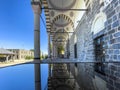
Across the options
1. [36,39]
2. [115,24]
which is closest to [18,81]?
[115,24]

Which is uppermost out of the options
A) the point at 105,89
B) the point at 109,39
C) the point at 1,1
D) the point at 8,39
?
the point at 1,1

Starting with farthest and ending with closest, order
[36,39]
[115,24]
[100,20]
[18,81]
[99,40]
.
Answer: [36,39], [99,40], [100,20], [115,24], [18,81]

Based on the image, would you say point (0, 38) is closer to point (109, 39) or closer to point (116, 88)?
point (109, 39)

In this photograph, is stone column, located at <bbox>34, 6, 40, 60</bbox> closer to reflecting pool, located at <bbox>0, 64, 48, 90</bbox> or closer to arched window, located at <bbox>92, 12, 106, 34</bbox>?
arched window, located at <bbox>92, 12, 106, 34</bbox>

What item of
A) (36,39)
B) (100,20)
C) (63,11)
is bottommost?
(36,39)

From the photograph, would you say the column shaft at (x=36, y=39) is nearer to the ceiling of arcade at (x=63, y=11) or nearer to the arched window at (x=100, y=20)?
the arched window at (x=100, y=20)

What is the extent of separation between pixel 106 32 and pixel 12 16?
32.5m

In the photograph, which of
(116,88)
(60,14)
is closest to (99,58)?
(116,88)

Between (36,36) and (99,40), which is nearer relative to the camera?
(99,40)

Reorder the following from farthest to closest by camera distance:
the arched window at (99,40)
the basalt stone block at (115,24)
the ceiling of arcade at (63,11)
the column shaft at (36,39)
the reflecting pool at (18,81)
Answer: the ceiling of arcade at (63,11) < the column shaft at (36,39) < the arched window at (99,40) < the basalt stone block at (115,24) < the reflecting pool at (18,81)

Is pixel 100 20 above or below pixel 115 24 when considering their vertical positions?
above

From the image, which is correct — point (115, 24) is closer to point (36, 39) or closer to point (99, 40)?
point (99, 40)

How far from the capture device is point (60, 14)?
1416 centimetres

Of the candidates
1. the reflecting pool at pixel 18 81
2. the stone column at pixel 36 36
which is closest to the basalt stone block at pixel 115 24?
the reflecting pool at pixel 18 81
